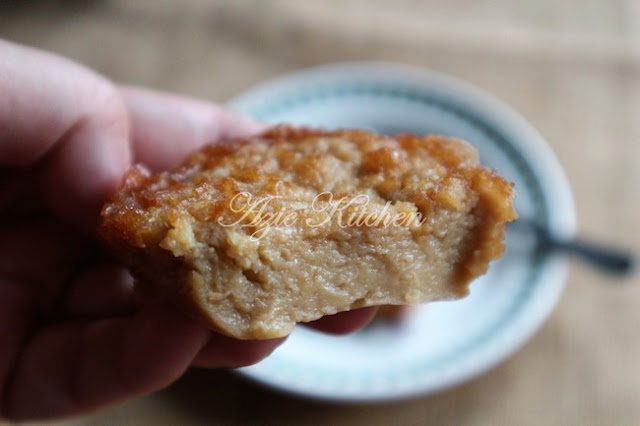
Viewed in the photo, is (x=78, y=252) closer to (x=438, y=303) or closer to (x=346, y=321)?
(x=346, y=321)

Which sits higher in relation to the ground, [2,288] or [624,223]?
[624,223]

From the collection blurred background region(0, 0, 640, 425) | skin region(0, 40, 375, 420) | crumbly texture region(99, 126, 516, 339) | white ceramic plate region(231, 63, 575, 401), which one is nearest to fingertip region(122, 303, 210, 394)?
skin region(0, 40, 375, 420)

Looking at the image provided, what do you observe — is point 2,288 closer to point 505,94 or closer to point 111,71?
point 111,71

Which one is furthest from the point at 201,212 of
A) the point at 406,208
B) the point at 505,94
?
the point at 505,94

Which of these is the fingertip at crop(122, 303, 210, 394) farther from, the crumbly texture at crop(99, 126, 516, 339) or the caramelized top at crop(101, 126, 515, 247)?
the caramelized top at crop(101, 126, 515, 247)

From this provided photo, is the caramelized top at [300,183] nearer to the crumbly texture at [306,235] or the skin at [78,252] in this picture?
the crumbly texture at [306,235]

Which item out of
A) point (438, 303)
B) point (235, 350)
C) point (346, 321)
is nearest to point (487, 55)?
point (438, 303)

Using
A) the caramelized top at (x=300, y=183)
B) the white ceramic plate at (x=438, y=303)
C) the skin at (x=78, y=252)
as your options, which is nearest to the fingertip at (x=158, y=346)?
the skin at (x=78, y=252)
